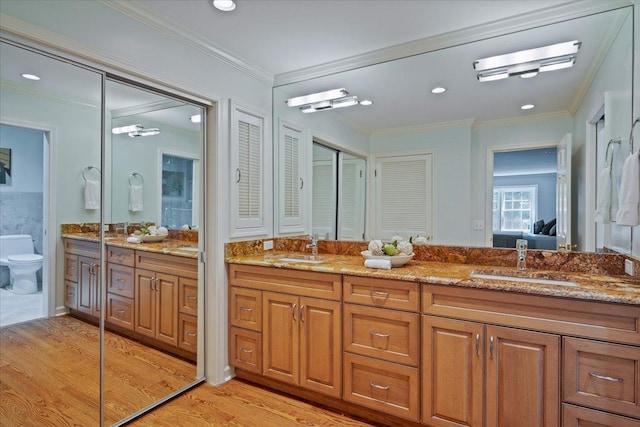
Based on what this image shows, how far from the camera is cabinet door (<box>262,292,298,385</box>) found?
2338 millimetres

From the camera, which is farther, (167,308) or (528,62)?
(167,308)

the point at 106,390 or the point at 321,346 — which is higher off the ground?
the point at 321,346

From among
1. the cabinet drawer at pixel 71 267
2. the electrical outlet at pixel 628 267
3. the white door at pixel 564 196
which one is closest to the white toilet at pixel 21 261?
the cabinet drawer at pixel 71 267

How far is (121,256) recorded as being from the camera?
215cm

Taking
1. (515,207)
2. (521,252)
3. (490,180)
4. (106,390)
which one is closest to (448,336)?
(521,252)

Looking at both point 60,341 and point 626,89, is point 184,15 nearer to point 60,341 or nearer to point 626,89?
point 60,341

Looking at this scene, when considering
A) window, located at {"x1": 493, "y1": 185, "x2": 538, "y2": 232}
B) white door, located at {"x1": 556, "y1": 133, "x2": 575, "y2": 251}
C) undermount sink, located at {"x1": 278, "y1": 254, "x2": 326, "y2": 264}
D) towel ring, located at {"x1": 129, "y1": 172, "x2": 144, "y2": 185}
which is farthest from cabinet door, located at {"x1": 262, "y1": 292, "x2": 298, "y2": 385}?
white door, located at {"x1": 556, "y1": 133, "x2": 575, "y2": 251}

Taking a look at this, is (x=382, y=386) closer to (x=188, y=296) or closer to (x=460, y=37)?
(x=188, y=296)

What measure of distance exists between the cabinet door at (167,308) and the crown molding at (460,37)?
1.87 metres

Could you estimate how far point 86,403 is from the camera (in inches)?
78.2

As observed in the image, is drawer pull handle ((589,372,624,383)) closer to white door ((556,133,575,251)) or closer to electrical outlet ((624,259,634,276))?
electrical outlet ((624,259,634,276))

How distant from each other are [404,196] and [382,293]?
0.89 meters

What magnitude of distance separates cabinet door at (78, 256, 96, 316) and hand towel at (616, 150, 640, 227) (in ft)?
8.90

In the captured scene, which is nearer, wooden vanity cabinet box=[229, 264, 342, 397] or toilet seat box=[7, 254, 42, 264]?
toilet seat box=[7, 254, 42, 264]
